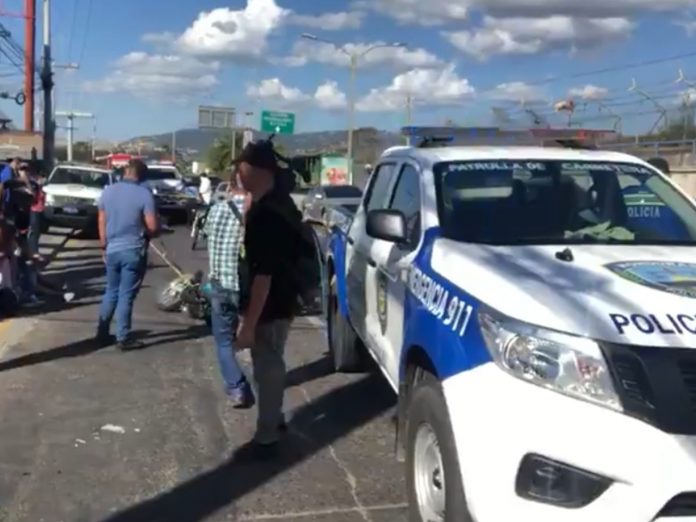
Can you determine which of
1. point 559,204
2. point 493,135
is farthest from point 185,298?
point 559,204

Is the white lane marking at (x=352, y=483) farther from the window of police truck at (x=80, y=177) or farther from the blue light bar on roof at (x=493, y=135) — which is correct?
the window of police truck at (x=80, y=177)

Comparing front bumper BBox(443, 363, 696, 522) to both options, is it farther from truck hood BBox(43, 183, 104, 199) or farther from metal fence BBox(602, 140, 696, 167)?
metal fence BBox(602, 140, 696, 167)

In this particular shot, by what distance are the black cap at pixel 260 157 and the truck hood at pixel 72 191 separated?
1752 cm

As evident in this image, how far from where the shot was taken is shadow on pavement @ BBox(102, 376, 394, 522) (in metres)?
4.91

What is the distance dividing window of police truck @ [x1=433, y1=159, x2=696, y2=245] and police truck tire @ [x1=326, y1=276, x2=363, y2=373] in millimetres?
2375

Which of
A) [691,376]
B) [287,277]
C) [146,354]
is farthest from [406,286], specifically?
[146,354]

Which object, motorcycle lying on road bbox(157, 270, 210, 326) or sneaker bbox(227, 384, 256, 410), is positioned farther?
motorcycle lying on road bbox(157, 270, 210, 326)

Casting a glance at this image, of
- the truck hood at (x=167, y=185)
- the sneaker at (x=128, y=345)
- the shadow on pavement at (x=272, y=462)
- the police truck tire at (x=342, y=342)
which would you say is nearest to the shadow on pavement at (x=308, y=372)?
the police truck tire at (x=342, y=342)

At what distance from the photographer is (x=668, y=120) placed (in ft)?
144

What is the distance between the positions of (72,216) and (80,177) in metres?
2.30

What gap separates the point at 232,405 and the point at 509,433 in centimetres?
384

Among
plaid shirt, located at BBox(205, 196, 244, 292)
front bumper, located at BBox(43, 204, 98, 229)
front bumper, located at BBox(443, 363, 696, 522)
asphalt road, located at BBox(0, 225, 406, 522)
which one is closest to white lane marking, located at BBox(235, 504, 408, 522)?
asphalt road, located at BBox(0, 225, 406, 522)

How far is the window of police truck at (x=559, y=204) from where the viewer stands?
4.83m

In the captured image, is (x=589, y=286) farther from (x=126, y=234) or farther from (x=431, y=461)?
(x=126, y=234)
